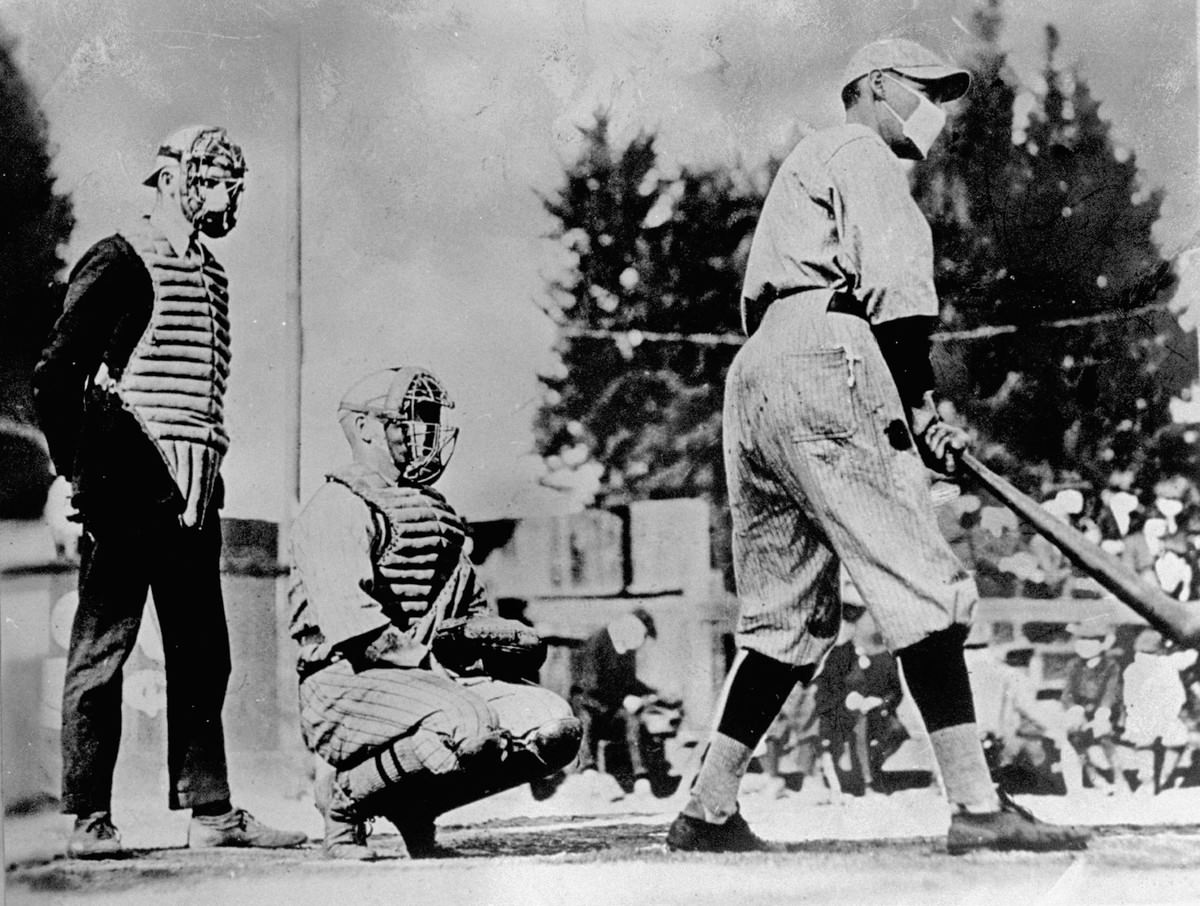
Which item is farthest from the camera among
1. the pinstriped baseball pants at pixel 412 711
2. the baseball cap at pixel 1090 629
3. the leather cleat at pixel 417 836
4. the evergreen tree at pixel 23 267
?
the baseball cap at pixel 1090 629

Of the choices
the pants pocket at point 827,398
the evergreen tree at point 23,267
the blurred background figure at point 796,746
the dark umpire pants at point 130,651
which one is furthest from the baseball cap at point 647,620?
the evergreen tree at point 23,267

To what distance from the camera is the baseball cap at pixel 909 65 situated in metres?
3.85

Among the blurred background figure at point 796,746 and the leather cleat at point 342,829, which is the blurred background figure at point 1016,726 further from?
the leather cleat at point 342,829

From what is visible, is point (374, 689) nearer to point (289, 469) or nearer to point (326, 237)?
point (289, 469)

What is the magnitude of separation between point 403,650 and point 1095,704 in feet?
6.66

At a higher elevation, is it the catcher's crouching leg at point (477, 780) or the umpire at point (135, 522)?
the umpire at point (135, 522)

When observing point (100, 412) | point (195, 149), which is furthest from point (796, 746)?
point (195, 149)

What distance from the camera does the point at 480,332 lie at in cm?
381

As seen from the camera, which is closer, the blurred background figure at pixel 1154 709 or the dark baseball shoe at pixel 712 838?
the dark baseball shoe at pixel 712 838

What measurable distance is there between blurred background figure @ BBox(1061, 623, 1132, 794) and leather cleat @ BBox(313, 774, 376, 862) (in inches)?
81.5

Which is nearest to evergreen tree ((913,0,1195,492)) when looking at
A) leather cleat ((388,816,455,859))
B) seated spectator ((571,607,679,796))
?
seated spectator ((571,607,679,796))

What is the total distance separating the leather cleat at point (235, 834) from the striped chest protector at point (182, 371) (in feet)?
2.80

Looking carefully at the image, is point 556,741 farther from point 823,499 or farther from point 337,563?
point 823,499

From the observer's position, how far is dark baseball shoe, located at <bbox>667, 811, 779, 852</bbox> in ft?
12.0
